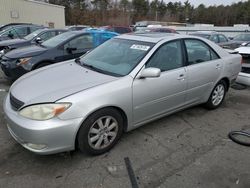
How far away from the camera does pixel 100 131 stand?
2920mm

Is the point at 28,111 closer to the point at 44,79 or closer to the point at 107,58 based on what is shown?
the point at 44,79

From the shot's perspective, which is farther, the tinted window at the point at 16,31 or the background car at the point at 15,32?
the tinted window at the point at 16,31

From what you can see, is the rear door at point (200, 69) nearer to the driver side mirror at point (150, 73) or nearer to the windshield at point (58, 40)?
the driver side mirror at point (150, 73)

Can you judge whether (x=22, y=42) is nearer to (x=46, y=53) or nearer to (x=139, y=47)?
(x=46, y=53)

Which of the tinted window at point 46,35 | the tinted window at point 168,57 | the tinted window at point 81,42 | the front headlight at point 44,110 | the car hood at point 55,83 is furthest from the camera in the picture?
the tinted window at point 46,35

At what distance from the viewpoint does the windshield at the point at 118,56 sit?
3270 mm

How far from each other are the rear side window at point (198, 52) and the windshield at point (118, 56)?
2.65 feet

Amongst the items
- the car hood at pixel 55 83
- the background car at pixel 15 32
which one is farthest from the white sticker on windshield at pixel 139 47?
the background car at pixel 15 32

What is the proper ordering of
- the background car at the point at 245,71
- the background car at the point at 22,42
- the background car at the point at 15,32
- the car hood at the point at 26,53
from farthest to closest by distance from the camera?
the background car at the point at 15,32
the background car at the point at 22,42
the car hood at the point at 26,53
the background car at the point at 245,71

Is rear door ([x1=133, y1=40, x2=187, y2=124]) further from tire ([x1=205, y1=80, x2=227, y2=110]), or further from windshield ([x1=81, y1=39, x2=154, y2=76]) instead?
tire ([x1=205, y1=80, x2=227, y2=110])

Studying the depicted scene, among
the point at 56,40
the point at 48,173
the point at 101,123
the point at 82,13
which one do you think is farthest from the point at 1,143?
the point at 82,13

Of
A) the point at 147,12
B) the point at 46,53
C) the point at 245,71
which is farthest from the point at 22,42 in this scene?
the point at 147,12

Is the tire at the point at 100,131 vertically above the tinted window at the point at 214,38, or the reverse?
the tinted window at the point at 214,38

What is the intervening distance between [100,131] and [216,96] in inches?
107
